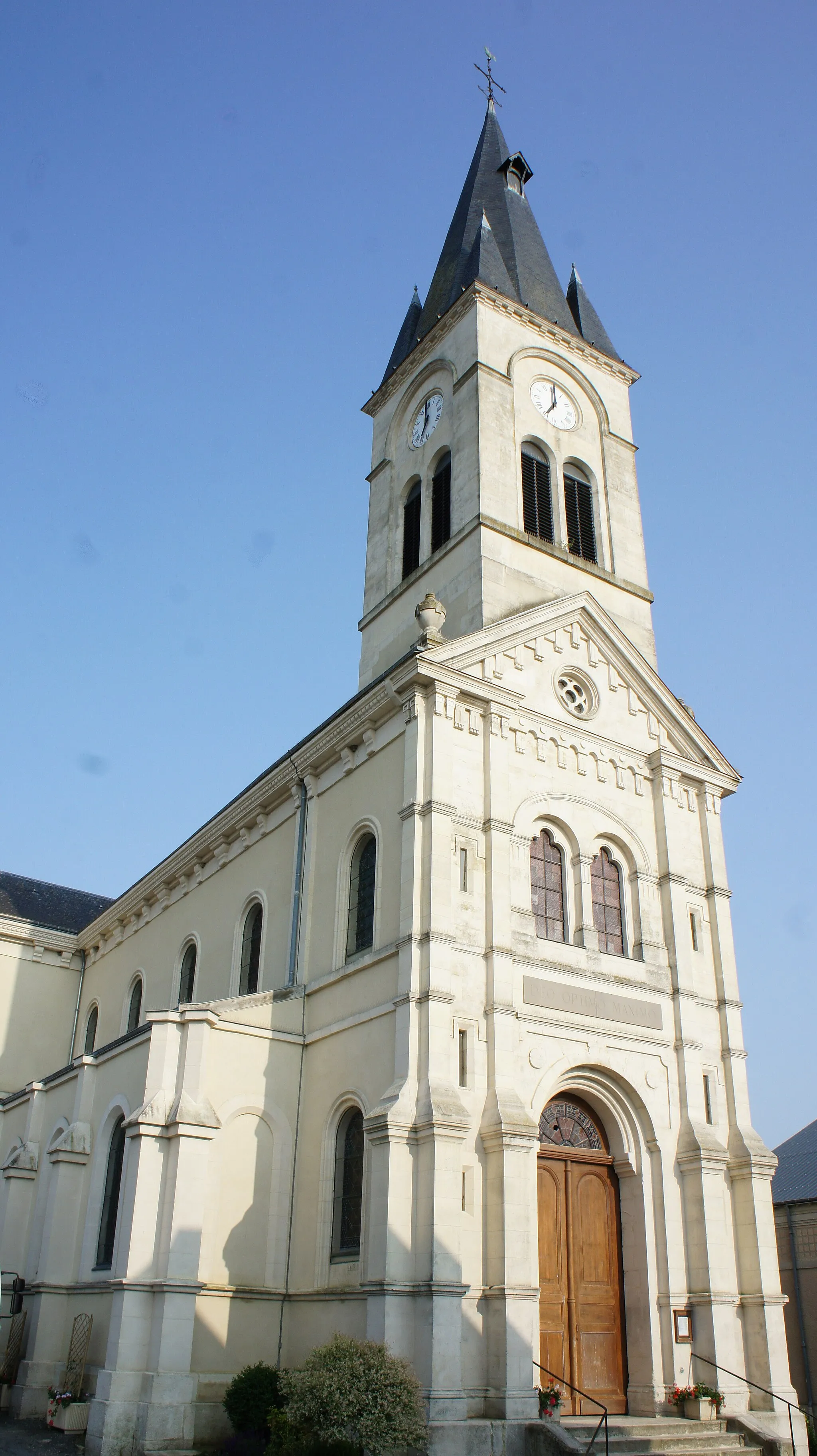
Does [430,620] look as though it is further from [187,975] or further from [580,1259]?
[187,975]

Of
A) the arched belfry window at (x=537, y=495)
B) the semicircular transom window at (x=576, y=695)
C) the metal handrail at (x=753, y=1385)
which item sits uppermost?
the arched belfry window at (x=537, y=495)

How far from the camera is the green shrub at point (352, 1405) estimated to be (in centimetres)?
1398

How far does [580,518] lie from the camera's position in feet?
91.5

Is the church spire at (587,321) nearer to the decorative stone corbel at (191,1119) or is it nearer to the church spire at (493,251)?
the church spire at (493,251)

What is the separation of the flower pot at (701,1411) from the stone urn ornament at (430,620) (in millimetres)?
12855

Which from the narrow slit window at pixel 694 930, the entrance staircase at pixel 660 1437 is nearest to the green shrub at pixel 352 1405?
the entrance staircase at pixel 660 1437

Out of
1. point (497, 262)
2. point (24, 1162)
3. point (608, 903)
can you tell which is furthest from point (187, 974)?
point (497, 262)

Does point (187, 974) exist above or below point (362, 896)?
above

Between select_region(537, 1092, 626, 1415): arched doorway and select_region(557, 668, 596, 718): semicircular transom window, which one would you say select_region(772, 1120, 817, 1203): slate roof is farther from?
select_region(557, 668, 596, 718): semicircular transom window

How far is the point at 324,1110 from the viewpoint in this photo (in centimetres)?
1967

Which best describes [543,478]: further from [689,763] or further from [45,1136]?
[45,1136]

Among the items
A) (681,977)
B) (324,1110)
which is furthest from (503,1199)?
(681,977)

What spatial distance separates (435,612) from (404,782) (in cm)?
345

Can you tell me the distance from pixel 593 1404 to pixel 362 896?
895 centimetres
